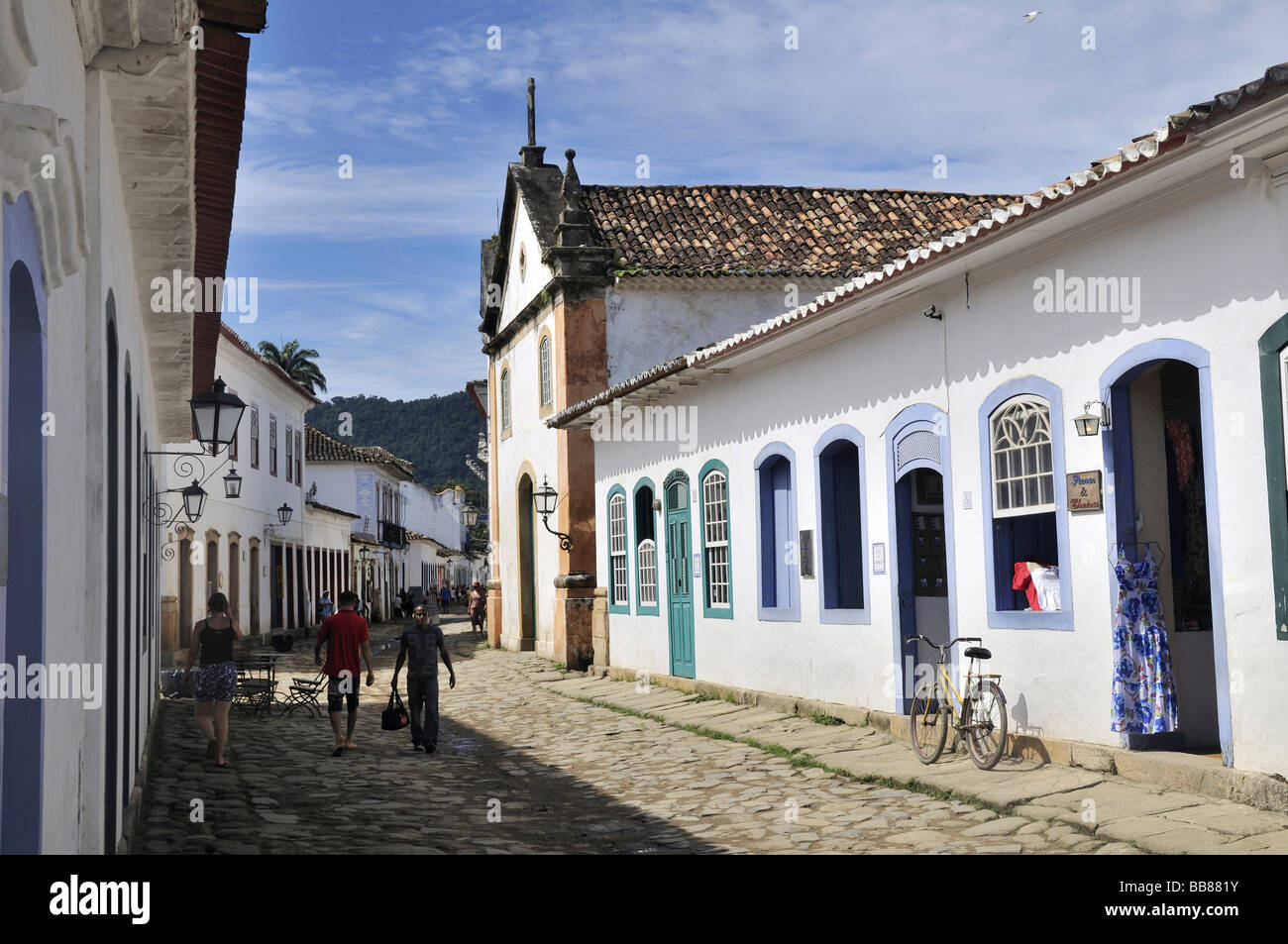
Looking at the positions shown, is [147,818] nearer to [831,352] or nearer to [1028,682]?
[1028,682]

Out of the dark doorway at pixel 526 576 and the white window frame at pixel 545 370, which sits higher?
the white window frame at pixel 545 370

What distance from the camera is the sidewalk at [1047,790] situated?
21.4ft

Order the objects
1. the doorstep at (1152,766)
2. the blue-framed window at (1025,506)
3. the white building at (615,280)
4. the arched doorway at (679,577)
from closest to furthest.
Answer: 1. the doorstep at (1152,766)
2. the blue-framed window at (1025,506)
3. the arched doorway at (679,577)
4. the white building at (615,280)

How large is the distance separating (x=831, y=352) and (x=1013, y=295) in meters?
3.08

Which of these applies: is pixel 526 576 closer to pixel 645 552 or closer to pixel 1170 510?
pixel 645 552

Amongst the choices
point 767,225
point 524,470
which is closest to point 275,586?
point 524,470

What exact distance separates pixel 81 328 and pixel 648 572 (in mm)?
13201

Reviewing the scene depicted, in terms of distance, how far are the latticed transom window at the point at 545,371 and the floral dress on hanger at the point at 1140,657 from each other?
591 inches

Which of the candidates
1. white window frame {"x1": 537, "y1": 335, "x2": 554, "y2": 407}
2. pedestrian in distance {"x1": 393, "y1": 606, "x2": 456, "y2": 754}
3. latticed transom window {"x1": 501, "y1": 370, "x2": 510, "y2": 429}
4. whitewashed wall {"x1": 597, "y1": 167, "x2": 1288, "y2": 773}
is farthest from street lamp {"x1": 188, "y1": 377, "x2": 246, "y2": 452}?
latticed transom window {"x1": 501, "y1": 370, "x2": 510, "y2": 429}

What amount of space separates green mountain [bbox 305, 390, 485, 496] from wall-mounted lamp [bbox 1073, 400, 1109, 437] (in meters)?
88.9

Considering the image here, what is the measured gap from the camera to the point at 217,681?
37.0 feet

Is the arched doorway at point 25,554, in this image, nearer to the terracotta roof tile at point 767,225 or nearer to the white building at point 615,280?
the white building at point 615,280

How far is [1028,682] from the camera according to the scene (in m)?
9.28

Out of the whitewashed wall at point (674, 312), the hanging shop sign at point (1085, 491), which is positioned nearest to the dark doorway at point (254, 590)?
the whitewashed wall at point (674, 312)
